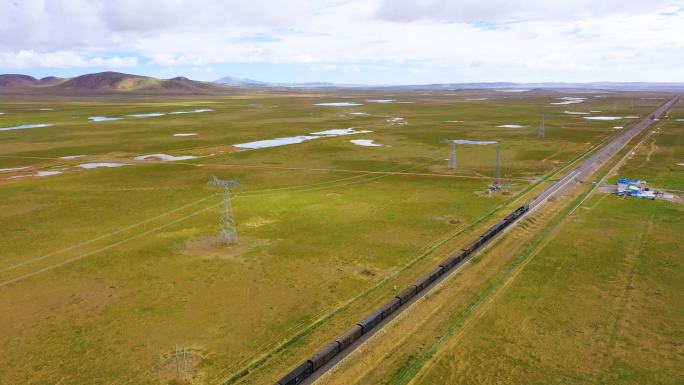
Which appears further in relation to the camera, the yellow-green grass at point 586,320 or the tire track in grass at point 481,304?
the tire track in grass at point 481,304

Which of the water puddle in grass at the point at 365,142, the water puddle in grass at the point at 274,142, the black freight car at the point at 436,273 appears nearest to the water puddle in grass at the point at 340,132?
the water puddle in grass at the point at 274,142

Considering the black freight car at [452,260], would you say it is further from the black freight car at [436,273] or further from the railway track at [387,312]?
the black freight car at [436,273]

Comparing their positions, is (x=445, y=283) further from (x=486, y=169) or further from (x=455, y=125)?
(x=455, y=125)

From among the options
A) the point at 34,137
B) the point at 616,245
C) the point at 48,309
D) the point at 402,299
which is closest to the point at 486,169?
the point at 616,245

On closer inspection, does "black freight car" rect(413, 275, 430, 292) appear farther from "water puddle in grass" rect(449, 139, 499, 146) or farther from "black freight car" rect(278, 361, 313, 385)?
"water puddle in grass" rect(449, 139, 499, 146)

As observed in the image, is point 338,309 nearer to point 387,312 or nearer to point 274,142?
point 387,312

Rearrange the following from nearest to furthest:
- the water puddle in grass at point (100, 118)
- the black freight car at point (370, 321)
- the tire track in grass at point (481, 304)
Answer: the tire track in grass at point (481, 304) → the black freight car at point (370, 321) → the water puddle in grass at point (100, 118)
